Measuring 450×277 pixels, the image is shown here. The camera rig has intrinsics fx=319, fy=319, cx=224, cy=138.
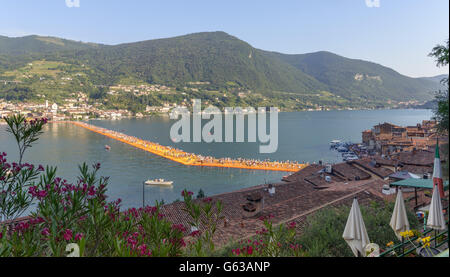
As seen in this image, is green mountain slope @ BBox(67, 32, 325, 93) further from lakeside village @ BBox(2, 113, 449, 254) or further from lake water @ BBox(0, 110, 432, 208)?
lakeside village @ BBox(2, 113, 449, 254)

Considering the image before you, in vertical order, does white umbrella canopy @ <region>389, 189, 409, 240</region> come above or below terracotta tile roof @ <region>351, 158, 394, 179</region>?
above

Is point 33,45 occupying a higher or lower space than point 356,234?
higher

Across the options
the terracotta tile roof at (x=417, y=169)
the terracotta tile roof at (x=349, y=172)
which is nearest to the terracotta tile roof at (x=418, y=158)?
the terracotta tile roof at (x=417, y=169)

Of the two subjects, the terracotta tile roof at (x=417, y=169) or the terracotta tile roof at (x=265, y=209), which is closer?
the terracotta tile roof at (x=265, y=209)

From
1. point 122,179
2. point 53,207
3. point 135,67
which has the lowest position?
point 122,179

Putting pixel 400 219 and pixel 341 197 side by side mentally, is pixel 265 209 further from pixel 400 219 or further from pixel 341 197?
pixel 400 219

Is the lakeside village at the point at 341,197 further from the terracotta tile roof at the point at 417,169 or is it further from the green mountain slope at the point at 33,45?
the green mountain slope at the point at 33,45

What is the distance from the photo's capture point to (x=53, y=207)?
2303 millimetres

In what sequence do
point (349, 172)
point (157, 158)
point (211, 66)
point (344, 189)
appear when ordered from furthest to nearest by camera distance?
point (211, 66)
point (157, 158)
point (349, 172)
point (344, 189)

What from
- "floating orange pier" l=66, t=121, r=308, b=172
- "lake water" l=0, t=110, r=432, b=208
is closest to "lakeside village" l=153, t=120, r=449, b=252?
"lake water" l=0, t=110, r=432, b=208

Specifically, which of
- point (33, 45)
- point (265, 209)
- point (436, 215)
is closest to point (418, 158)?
point (265, 209)

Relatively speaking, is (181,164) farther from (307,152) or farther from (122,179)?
(307,152)
